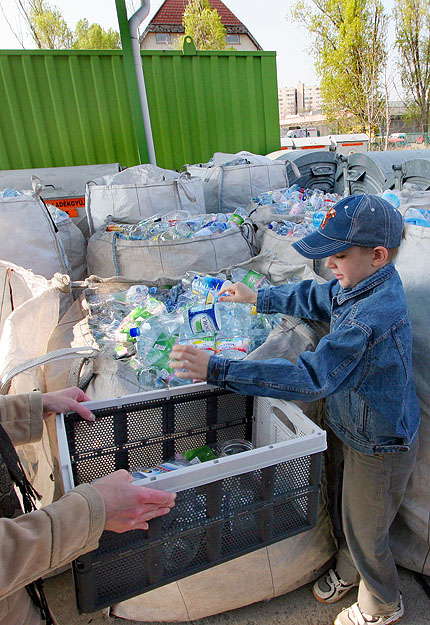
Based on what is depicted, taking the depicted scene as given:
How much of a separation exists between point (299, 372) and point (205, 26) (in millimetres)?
23591

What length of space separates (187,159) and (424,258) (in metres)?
4.12

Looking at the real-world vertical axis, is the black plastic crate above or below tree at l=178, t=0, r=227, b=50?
below

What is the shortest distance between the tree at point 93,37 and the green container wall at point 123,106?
70.5 ft

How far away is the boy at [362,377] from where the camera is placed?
1.10m

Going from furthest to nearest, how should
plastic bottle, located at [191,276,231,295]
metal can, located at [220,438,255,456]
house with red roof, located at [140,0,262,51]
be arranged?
house with red roof, located at [140,0,262,51] < plastic bottle, located at [191,276,231,295] < metal can, located at [220,438,255,456]

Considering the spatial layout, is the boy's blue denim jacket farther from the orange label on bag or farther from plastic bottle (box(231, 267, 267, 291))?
the orange label on bag

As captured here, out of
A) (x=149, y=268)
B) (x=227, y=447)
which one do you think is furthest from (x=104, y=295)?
(x=227, y=447)

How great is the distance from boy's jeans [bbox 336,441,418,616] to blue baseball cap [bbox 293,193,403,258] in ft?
2.23

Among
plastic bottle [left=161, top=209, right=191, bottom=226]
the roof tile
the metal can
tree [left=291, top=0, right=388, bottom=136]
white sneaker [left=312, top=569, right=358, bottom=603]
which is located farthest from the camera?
the roof tile

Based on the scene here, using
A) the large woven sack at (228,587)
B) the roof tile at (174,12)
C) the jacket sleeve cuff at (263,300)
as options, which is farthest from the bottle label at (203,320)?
the roof tile at (174,12)

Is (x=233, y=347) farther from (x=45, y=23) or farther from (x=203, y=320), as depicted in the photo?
(x=45, y=23)

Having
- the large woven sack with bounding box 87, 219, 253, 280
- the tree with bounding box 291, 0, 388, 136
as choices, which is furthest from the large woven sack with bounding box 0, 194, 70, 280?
the tree with bounding box 291, 0, 388, 136

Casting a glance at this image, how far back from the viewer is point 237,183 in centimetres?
341

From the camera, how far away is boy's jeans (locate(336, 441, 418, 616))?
53.3 inches
